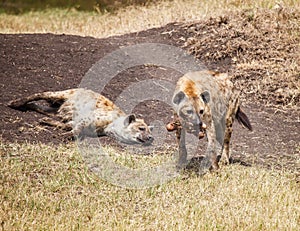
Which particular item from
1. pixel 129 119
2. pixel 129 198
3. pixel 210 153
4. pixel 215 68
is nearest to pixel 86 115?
pixel 129 119

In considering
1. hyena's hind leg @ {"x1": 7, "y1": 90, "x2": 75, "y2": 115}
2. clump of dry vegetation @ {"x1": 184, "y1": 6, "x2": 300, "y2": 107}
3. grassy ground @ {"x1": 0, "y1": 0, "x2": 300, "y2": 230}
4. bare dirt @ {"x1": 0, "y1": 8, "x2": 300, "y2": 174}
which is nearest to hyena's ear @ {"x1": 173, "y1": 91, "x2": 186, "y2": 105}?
grassy ground @ {"x1": 0, "y1": 0, "x2": 300, "y2": 230}

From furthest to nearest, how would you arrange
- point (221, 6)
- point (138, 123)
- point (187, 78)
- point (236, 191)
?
point (221, 6) → point (138, 123) → point (187, 78) → point (236, 191)

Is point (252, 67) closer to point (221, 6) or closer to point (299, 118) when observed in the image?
point (299, 118)

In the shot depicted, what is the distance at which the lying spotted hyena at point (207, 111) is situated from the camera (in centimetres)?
708

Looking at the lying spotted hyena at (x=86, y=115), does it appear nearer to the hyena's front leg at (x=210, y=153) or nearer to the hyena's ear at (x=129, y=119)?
the hyena's ear at (x=129, y=119)

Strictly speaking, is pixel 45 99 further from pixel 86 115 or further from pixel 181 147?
pixel 181 147

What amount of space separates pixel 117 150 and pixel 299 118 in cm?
328

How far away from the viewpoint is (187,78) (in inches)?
295

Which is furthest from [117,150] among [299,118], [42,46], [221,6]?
[221,6]

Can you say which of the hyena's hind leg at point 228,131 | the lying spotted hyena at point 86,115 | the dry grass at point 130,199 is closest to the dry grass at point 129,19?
the lying spotted hyena at point 86,115

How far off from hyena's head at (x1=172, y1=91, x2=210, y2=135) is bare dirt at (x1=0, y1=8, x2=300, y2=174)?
3.97 ft

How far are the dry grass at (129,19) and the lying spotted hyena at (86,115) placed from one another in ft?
17.9

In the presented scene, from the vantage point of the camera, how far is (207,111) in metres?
→ 7.30

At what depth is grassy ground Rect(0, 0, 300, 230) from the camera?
593cm
